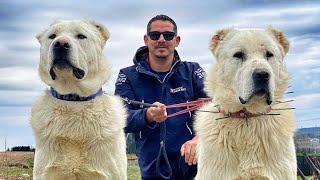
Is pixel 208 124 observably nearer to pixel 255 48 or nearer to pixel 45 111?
pixel 255 48

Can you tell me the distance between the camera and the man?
8734 mm

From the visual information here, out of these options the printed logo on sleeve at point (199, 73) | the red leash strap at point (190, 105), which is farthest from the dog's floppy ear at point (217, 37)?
the printed logo on sleeve at point (199, 73)

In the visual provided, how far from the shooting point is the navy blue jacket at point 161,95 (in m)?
8.77

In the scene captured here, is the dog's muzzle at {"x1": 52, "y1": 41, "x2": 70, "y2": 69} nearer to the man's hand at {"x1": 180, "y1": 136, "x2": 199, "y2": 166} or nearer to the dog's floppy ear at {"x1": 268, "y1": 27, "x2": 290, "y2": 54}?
the man's hand at {"x1": 180, "y1": 136, "x2": 199, "y2": 166}

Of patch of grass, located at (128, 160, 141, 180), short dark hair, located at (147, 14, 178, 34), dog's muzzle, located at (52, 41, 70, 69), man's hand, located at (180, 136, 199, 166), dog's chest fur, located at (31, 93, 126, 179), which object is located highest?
short dark hair, located at (147, 14, 178, 34)

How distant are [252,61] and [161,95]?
2763 millimetres

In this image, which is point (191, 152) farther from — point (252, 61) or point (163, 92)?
point (252, 61)

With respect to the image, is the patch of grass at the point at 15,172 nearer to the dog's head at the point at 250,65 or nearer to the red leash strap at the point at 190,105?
the red leash strap at the point at 190,105

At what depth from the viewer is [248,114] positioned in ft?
21.6

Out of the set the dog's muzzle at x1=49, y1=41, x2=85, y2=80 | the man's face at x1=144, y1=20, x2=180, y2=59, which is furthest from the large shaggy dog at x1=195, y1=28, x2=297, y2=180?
the man's face at x1=144, y1=20, x2=180, y2=59

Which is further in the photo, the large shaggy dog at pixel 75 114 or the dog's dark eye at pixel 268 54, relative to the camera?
the large shaggy dog at pixel 75 114

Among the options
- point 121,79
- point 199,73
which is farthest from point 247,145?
point 121,79

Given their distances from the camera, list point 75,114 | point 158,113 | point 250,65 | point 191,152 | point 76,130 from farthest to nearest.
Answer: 1. point 158,113
2. point 191,152
3. point 75,114
4. point 76,130
5. point 250,65

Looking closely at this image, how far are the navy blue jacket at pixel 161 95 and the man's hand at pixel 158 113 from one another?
2.12ft
